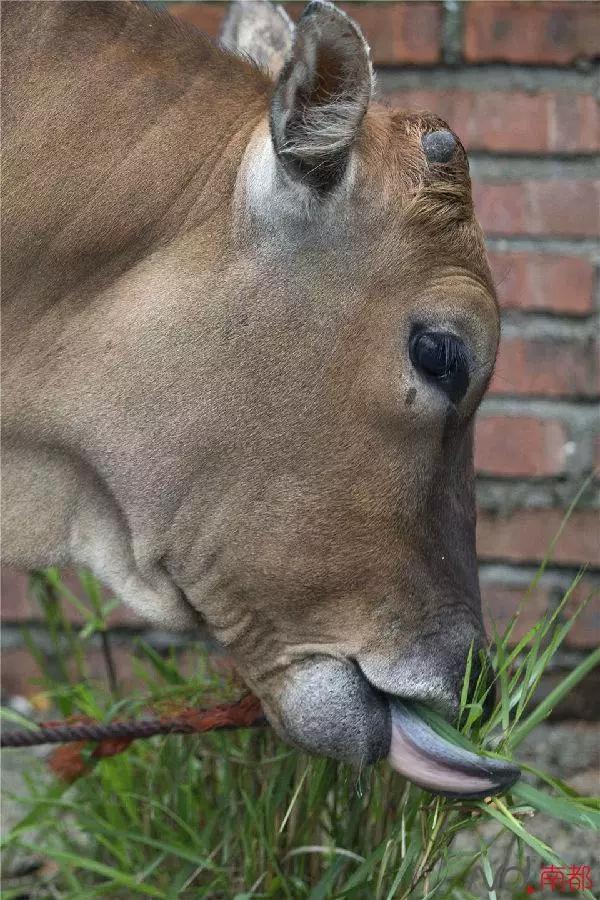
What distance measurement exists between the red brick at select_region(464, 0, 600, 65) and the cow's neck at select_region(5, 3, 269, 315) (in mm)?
975

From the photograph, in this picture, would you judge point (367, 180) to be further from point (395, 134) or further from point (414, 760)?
point (414, 760)

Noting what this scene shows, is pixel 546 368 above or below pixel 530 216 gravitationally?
below

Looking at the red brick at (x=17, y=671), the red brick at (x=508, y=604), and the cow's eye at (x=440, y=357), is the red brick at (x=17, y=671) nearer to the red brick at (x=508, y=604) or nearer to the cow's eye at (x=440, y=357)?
the red brick at (x=508, y=604)

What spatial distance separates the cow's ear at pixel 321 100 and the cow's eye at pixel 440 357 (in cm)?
24

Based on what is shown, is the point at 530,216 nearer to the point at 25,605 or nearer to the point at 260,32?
the point at 260,32

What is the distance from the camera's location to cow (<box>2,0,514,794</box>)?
61.2 inches

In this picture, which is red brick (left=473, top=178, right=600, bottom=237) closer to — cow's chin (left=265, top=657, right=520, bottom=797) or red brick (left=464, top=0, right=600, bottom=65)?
red brick (left=464, top=0, right=600, bottom=65)

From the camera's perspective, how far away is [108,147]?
1628mm

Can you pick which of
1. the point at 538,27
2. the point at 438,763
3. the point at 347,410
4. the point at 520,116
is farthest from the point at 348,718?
the point at 538,27

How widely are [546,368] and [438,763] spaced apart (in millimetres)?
1250

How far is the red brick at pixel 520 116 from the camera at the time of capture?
252 cm

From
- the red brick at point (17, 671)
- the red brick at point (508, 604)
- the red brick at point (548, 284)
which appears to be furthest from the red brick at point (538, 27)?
the red brick at point (17, 671)

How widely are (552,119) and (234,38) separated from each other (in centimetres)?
80

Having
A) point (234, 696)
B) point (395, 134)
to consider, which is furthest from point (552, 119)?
point (234, 696)
